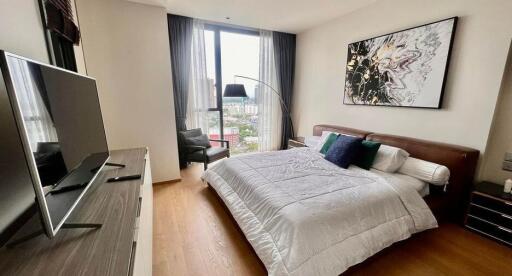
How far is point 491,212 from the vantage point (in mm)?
2012

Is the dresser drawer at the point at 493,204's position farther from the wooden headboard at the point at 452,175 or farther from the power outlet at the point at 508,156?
the power outlet at the point at 508,156

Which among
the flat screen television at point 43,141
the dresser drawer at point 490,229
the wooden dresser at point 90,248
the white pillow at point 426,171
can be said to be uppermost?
the flat screen television at point 43,141

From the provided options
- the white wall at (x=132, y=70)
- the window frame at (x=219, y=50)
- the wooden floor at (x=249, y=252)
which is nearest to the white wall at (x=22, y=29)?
the white wall at (x=132, y=70)

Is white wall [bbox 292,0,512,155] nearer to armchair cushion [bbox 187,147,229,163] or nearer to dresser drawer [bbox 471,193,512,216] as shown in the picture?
dresser drawer [bbox 471,193,512,216]

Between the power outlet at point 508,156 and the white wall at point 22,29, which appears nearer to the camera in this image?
the white wall at point 22,29

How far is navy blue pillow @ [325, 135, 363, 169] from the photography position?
8.09ft

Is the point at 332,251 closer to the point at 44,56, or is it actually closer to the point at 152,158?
the point at 44,56

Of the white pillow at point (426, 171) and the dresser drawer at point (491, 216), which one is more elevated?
the white pillow at point (426, 171)

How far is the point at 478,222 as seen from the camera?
2.10 meters

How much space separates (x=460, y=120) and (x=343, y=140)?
1178mm

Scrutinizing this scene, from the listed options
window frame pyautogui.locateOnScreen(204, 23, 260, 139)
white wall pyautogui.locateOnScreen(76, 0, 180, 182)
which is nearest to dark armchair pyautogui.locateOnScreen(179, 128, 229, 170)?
white wall pyautogui.locateOnScreen(76, 0, 180, 182)

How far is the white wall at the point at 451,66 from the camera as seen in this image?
2.01 meters

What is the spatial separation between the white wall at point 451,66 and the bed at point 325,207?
27 cm

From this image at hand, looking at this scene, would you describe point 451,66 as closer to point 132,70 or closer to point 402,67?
point 402,67
